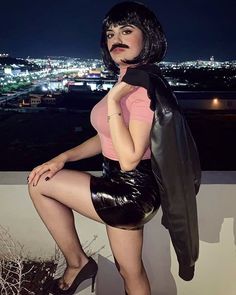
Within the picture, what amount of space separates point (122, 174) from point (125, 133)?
0.60ft

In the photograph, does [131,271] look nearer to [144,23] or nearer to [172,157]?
[172,157]

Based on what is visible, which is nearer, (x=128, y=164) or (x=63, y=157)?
(x=128, y=164)

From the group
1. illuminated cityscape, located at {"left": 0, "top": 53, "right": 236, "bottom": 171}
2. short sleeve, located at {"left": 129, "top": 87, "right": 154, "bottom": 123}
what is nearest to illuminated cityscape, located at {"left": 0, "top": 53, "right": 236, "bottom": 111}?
illuminated cityscape, located at {"left": 0, "top": 53, "right": 236, "bottom": 171}

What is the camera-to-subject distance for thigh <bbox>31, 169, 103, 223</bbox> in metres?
1.19

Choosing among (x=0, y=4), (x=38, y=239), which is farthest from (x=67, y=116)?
(x=0, y=4)

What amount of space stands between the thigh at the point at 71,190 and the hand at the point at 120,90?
0.33 m

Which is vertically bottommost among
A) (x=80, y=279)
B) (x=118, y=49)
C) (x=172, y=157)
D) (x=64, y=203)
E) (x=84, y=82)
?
(x=84, y=82)

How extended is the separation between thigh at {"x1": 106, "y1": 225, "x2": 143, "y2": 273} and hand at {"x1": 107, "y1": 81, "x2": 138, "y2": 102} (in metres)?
0.47

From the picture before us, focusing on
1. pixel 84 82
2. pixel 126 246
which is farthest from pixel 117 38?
pixel 84 82

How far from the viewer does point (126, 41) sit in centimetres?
115

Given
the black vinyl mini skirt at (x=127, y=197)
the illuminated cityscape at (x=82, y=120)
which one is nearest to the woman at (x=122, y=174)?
the black vinyl mini skirt at (x=127, y=197)

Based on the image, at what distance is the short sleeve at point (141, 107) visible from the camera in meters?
1.05

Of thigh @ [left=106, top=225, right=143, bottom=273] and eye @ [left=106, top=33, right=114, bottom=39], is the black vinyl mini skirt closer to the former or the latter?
thigh @ [left=106, top=225, right=143, bottom=273]

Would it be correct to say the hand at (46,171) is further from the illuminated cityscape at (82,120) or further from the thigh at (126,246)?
the illuminated cityscape at (82,120)
